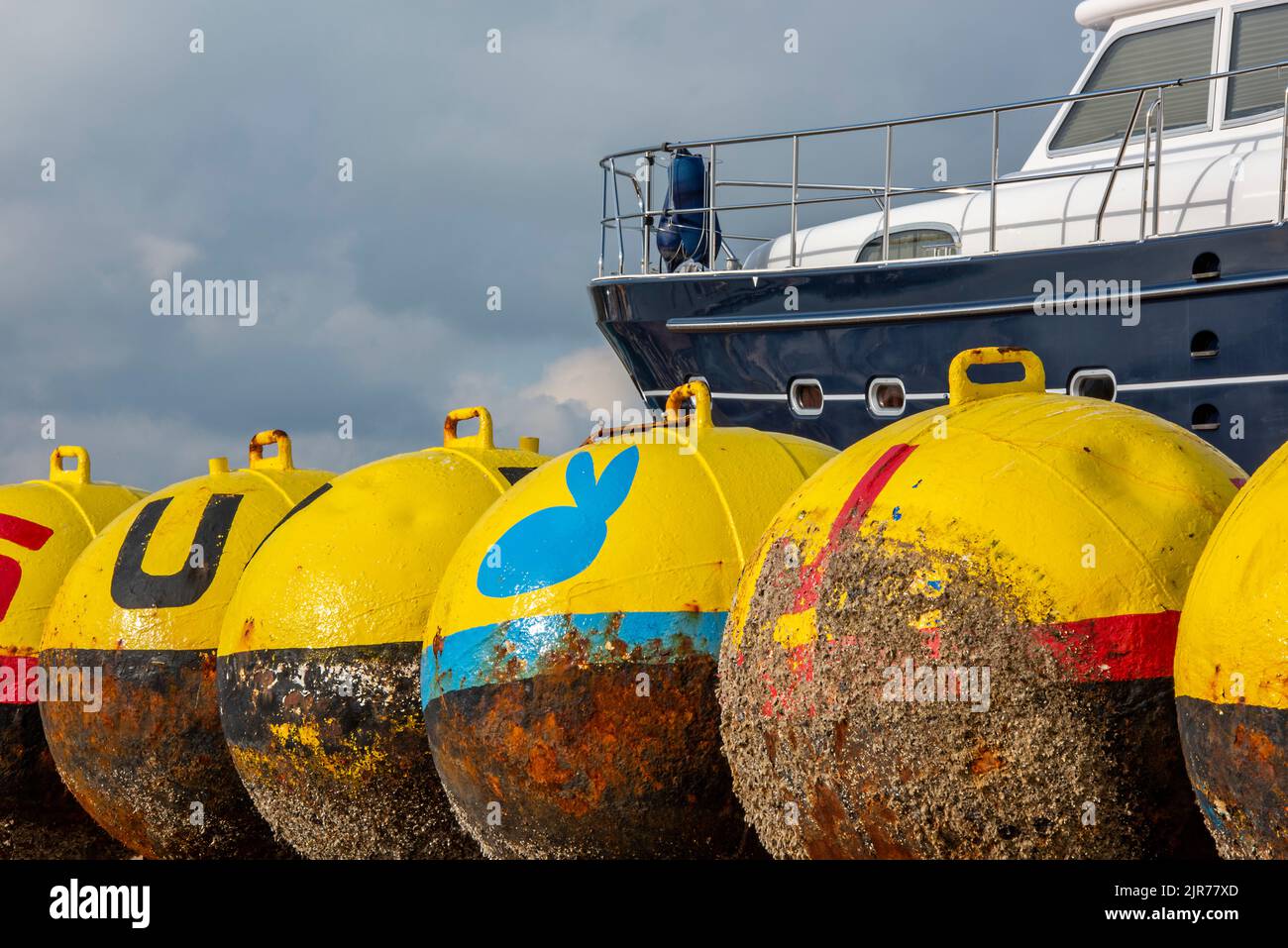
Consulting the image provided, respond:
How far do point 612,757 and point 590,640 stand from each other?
0.39 meters

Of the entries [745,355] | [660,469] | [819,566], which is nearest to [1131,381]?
[745,355]

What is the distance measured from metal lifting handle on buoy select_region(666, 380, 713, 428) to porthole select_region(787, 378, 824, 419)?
5.87 meters

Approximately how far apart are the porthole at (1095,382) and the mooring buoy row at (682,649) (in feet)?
15.6

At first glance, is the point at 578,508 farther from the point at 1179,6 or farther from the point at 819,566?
the point at 1179,6

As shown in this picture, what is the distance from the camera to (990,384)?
16.5 ft

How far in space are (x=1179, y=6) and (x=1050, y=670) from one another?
9970mm

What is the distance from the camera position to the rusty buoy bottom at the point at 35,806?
8.05 meters

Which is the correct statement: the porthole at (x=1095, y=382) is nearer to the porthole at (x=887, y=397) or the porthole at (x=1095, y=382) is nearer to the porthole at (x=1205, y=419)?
the porthole at (x=1205, y=419)

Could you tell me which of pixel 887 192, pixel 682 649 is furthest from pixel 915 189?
pixel 682 649

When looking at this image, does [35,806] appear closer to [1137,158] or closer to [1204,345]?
[1204,345]

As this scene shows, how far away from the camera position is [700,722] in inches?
206

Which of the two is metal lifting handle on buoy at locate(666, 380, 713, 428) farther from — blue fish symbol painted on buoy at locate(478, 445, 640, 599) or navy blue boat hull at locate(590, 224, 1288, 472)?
navy blue boat hull at locate(590, 224, 1288, 472)

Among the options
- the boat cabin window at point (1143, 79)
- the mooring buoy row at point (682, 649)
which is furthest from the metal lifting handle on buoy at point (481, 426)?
the boat cabin window at point (1143, 79)
